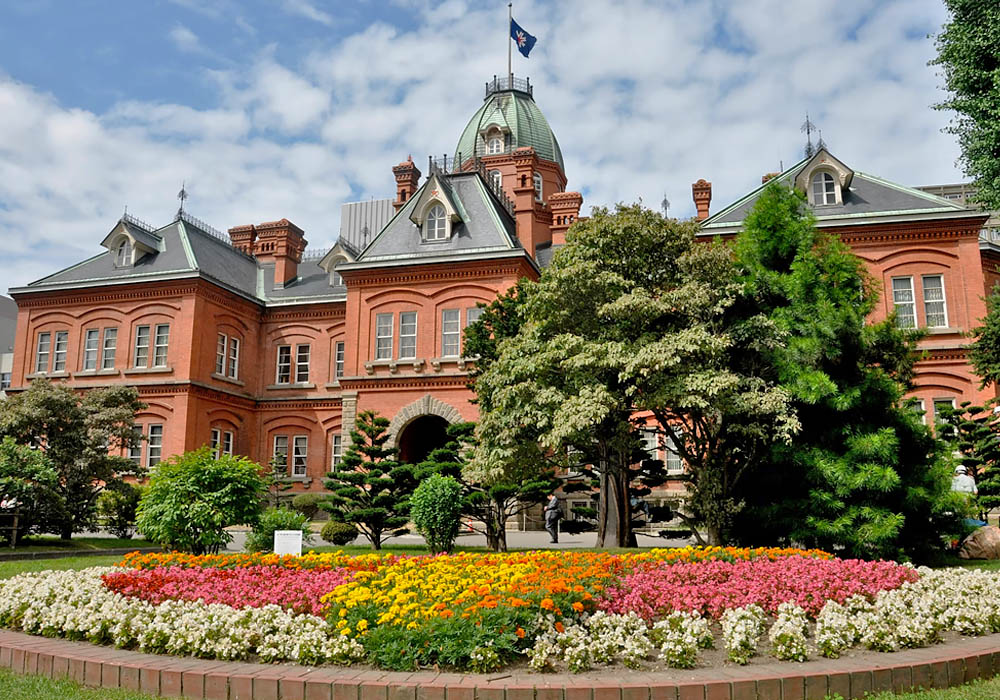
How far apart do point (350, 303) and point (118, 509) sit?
37.9 feet

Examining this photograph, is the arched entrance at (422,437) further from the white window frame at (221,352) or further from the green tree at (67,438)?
the green tree at (67,438)

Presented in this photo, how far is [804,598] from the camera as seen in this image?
25.6ft

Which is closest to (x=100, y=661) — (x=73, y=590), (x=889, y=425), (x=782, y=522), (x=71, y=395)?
(x=73, y=590)

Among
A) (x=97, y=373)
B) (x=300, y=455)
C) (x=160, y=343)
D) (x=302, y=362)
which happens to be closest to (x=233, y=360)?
(x=302, y=362)

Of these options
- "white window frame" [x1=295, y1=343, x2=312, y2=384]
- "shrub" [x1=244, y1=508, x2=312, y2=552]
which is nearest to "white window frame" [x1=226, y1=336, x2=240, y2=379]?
"white window frame" [x1=295, y1=343, x2=312, y2=384]

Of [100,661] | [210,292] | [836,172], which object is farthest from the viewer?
[210,292]

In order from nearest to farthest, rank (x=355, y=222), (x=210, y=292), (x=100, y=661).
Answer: (x=100, y=661) < (x=210, y=292) < (x=355, y=222)

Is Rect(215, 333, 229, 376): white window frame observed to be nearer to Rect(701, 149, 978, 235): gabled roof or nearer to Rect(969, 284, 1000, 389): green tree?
Rect(701, 149, 978, 235): gabled roof

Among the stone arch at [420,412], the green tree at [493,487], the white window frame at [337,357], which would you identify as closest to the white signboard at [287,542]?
the green tree at [493,487]

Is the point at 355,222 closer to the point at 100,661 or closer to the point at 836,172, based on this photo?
the point at 836,172

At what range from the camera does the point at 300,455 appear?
37.7 m

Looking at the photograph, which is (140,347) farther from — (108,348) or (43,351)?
(43,351)

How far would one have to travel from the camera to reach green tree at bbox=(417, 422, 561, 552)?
59.3 ft

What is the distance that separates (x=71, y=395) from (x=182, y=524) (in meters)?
10.5
